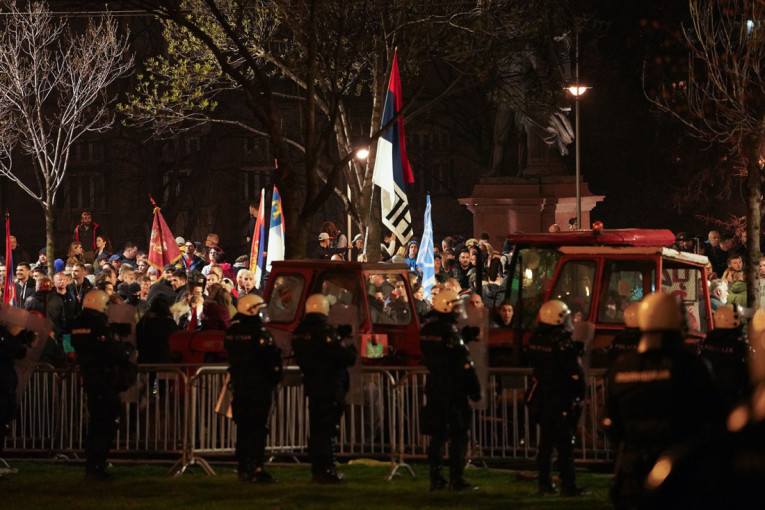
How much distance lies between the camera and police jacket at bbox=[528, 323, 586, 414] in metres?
11.5

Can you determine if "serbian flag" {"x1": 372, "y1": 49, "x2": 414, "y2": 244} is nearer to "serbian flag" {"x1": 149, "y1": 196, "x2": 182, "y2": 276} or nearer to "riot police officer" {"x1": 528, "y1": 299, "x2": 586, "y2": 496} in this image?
"serbian flag" {"x1": 149, "y1": 196, "x2": 182, "y2": 276}

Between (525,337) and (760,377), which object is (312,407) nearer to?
(525,337)

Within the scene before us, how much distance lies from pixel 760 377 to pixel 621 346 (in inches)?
260

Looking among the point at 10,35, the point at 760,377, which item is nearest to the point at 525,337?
the point at 760,377

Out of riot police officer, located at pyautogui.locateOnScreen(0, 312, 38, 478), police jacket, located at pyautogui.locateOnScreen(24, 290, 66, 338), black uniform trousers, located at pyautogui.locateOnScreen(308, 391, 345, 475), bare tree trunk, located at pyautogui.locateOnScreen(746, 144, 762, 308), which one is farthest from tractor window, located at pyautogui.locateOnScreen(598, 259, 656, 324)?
police jacket, located at pyautogui.locateOnScreen(24, 290, 66, 338)

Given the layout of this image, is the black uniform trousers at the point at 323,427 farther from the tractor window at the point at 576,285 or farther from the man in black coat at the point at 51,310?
the man in black coat at the point at 51,310

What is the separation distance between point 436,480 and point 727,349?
3044 mm

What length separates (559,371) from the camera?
11.6 meters

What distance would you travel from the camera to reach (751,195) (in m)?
23.5

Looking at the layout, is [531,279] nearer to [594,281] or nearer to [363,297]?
[594,281]

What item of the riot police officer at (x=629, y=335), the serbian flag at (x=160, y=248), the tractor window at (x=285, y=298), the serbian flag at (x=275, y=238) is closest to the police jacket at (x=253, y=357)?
the tractor window at (x=285, y=298)

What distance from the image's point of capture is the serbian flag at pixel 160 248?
21.8 metres

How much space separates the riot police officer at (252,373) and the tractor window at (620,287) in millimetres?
4518

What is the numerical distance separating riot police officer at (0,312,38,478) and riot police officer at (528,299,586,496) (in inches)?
184
